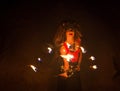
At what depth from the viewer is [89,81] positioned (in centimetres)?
686

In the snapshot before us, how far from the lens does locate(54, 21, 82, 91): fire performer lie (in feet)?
19.9

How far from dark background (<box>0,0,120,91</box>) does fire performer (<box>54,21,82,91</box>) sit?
59cm

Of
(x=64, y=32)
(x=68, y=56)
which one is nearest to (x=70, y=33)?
(x=64, y=32)

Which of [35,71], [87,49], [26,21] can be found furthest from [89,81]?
[26,21]

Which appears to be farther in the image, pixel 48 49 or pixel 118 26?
pixel 118 26

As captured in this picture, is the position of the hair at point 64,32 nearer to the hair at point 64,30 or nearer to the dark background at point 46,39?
the hair at point 64,30

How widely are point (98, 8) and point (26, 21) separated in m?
1.87

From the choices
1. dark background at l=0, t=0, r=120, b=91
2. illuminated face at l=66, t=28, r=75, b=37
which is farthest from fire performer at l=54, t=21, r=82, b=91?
dark background at l=0, t=0, r=120, b=91

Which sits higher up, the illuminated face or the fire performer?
the illuminated face

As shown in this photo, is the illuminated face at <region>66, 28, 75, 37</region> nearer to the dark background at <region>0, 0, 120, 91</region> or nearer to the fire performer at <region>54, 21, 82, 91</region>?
the fire performer at <region>54, 21, 82, 91</region>

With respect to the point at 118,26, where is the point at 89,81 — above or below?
below

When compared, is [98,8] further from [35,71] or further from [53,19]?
[35,71]

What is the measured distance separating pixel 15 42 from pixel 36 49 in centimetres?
57

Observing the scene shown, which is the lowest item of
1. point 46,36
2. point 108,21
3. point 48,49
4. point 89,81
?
point 89,81
